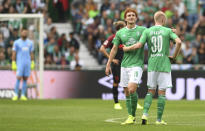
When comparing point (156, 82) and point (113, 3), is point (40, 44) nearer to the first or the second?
point (113, 3)

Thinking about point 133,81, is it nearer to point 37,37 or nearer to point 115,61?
point 115,61

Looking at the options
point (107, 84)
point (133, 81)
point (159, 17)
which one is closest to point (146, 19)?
point (107, 84)

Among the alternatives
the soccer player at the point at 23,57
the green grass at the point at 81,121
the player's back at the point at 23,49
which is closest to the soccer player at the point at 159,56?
the green grass at the point at 81,121

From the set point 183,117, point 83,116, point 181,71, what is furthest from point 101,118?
point 181,71

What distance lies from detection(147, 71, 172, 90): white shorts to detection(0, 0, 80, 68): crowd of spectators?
52.7 ft

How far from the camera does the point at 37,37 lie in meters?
29.1

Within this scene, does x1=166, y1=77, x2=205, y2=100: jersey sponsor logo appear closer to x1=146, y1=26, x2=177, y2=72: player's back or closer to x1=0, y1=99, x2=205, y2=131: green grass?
x1=0, y1=99, x2=205, y2=131: green grass

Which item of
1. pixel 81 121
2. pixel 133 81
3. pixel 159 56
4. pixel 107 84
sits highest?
pixel 159 56

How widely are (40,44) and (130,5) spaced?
5899mm

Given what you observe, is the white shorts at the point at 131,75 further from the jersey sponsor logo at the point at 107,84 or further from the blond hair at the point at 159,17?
the jersey sponsor logo at the point at 107,84

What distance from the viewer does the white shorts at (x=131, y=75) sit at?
1362 cm

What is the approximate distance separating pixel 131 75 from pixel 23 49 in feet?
42.8

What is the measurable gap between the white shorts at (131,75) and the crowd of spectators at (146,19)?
15.4m

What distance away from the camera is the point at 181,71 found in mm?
27453
